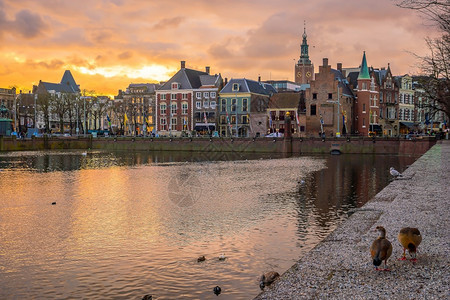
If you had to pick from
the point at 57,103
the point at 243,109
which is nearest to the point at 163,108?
the point at 243,109

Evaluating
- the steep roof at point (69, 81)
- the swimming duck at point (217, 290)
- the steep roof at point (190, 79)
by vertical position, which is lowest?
the swimming duck at point (217, 290)

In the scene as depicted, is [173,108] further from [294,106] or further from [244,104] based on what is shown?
[294,106]

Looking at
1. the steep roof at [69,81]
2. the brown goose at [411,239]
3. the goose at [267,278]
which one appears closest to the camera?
the brown goose at [411,239]

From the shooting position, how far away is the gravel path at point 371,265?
9.95 metres

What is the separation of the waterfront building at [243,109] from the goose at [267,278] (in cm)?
9731

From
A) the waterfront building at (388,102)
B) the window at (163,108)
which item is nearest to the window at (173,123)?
the window at (163,108)

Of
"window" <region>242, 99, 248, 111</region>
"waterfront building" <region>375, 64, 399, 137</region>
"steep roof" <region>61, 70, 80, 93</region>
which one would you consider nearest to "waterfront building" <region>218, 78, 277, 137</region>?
"window" <region>242, 99, 248, 111</region>

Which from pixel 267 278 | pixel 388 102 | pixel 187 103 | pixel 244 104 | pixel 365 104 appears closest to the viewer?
pixel 267 278

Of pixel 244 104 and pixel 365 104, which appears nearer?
pixel 365 104

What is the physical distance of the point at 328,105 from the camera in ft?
333

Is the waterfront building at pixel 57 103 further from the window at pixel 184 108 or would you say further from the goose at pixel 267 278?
the goose at pixel 267 278

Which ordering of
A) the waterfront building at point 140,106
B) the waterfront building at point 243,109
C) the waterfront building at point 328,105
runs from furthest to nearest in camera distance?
the waterfront building at point 140,106, the waterfront building at point 243,109, the waterfront building at point 328,105

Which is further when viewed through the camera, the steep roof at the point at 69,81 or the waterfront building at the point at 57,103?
the steep roof at the point at 69,81

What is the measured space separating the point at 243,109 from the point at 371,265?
104557 millimetres
